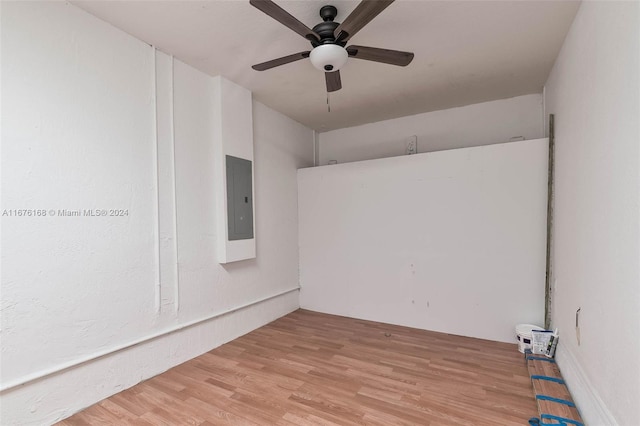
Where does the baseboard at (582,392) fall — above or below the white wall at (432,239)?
below

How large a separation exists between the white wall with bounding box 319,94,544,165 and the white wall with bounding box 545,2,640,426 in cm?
112

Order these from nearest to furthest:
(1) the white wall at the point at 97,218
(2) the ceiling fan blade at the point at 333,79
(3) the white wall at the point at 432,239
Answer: (1) the white wall at the point at 97,218
(2) the ceiling fan blade at the point at 333,79
(3) the white wall at the point at 432,239

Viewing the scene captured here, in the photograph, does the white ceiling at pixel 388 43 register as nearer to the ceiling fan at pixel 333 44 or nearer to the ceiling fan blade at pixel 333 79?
the ceiling fan at pixel 333 44

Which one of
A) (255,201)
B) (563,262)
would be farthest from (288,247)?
(563,262)

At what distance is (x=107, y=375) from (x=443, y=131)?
4.21m

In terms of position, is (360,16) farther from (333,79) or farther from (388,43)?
(388,43)

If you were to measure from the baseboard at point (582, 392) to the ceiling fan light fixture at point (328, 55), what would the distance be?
2.44 m

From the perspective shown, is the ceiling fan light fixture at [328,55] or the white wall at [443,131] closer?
the ceiling fan light fixture at [328,55]

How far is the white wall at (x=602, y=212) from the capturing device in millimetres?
1287

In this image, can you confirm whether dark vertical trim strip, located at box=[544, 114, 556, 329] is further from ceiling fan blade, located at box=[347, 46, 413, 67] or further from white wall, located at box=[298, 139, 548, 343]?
ceiling fan blade, located at box=[347, 46, 413, 67]

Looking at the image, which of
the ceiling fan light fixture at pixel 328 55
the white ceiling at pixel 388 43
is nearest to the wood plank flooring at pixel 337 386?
the ceiling fan light fixture at pixel 328 55

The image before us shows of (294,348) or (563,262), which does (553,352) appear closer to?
(563,262)

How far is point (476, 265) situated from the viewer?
316 cm

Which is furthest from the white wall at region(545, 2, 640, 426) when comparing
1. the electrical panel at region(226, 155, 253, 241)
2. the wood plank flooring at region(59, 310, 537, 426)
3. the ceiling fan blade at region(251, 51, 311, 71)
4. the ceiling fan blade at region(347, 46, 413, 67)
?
the electrical panel at region(226, 155, 253, 241)
